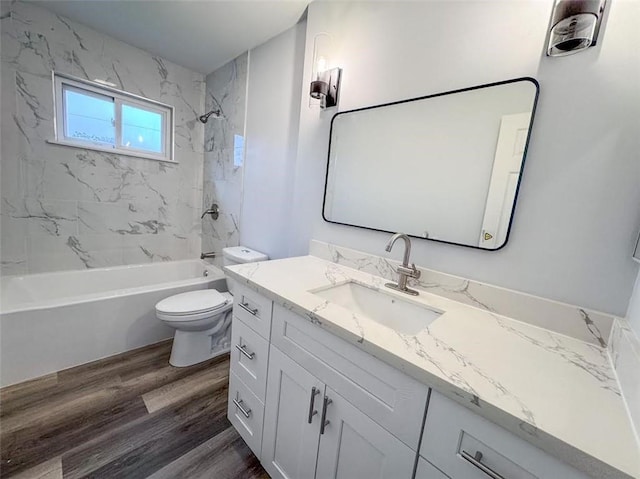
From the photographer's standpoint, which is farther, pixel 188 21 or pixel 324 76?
pixel 188 21

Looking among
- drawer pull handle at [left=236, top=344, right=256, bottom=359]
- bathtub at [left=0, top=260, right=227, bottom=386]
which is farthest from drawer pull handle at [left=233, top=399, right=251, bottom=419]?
bathtub at [left=0, top=260, right=227, bottom=386]

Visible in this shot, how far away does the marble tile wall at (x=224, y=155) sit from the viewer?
2.34 m

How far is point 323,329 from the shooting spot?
33.2 inches

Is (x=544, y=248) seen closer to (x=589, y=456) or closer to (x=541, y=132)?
(x=541, y=132)

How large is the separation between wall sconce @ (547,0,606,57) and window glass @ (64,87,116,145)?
3.00 meters

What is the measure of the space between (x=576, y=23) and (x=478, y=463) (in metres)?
1.23

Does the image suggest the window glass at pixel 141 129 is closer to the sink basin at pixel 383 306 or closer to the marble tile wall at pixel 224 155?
the marble tile wall at pixel 224 155

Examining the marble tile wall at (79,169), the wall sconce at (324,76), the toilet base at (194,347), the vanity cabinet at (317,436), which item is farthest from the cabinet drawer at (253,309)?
the marble tile wall at (79,169)

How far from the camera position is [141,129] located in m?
2.49

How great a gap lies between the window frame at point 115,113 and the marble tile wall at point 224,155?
36 cm

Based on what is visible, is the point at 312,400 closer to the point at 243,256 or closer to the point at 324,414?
the point at 324,414

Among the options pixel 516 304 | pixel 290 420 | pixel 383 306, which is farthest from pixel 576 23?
pixel 290 420

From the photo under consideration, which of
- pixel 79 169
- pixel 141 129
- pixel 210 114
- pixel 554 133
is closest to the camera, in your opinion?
pixel 554 133

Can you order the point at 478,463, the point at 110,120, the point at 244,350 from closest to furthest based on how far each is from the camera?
the point at 478,463, the point at 244,350, the point at 110,120
